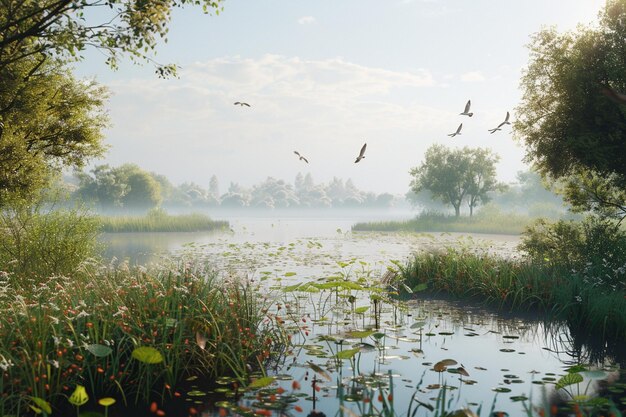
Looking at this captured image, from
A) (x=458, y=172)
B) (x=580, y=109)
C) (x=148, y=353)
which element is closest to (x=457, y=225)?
(x=458, y=172)

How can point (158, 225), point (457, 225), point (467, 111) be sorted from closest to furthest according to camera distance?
point (467, 111) < point (158, 225) < point (457, 225)

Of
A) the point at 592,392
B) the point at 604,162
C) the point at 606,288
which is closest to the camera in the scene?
the point at 592,392

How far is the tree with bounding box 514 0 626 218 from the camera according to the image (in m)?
17.3

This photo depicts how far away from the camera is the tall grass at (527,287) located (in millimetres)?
11506

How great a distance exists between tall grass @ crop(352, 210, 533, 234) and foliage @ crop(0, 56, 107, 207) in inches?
1545

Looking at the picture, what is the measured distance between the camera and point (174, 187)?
17950cm

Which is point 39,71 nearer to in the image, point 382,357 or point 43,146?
point 43,146

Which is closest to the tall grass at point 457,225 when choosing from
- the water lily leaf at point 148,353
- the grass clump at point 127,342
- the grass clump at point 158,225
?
the grass clump at point 158,225

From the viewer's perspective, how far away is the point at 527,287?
47.3 ft

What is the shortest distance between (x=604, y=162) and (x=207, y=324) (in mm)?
14612

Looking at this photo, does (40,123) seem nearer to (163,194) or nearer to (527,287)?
(527,287)

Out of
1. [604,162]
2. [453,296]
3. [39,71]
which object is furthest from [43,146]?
[604,162]

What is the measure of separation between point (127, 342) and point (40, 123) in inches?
494

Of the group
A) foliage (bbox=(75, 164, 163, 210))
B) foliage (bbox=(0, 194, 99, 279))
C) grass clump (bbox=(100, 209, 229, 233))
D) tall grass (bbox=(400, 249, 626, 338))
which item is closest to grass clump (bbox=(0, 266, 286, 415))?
foliage (bbox=(0, 194, 99, 279))
